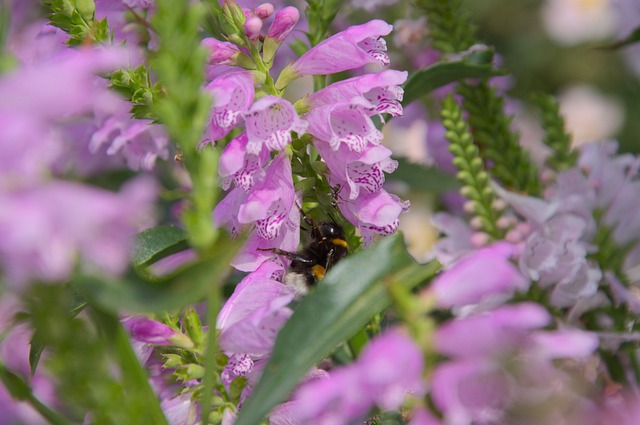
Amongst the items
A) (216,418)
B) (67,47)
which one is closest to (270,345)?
(216,418)

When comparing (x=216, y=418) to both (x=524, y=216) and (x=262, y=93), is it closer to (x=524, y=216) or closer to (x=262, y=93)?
(x=262, y=93)

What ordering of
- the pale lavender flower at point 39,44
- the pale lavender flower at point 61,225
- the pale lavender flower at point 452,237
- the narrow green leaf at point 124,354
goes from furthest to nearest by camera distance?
the pale lavender flower at point 452,237, the pale lavender flower at point 39,44, the narrow green leaf at point 124,354, the pale lavender flower at point 61,225

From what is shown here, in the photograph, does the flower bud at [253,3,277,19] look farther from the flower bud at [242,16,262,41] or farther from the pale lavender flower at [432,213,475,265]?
the pale lavender flower at [432,213,475,265]

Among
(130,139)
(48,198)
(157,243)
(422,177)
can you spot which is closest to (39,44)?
(130,139)

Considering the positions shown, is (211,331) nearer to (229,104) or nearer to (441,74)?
(229,104)

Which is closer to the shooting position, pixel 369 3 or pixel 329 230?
pixel 329 230

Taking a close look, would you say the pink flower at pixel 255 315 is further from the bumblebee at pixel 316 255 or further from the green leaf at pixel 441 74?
the green leaf at pixel 441 74

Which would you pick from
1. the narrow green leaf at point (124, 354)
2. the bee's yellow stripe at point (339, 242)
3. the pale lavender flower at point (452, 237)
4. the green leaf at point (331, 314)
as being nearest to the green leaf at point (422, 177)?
the pale lavender flower at point (452, 237)
